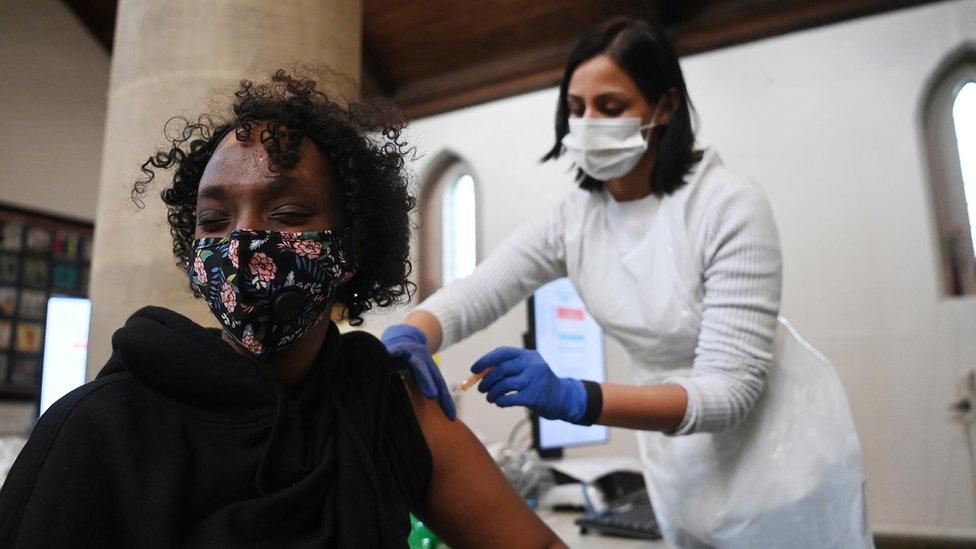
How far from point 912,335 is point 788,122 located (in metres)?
1.57

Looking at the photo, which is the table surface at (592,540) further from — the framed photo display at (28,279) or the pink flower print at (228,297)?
the framed photo display at (28,279)

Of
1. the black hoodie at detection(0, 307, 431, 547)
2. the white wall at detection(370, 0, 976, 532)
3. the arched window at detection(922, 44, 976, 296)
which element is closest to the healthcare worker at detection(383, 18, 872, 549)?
the black hoodie at detection(0, 307, 431, 547)

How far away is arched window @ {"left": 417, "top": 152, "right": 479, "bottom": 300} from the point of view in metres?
6.11

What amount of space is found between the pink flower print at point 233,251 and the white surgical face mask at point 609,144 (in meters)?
0.85

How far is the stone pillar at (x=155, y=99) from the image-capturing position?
68.6 inches

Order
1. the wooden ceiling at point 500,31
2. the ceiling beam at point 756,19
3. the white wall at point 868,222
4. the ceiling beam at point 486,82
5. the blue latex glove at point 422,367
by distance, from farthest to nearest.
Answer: the ceiling beam at point 486,82 → the wooden ceiling at point 500,31 → the ceiling beam at point 756,19 → the white wall at point 868,222 → the blue latex glove at point 422,367

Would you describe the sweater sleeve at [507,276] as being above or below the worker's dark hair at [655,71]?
below

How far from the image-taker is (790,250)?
15.1 ft

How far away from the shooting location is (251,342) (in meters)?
0.93

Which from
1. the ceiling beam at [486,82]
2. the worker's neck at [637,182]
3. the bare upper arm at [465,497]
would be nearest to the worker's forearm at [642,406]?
the bare upper arm at [465,497]

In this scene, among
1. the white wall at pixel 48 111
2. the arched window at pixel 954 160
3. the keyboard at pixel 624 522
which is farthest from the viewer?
the white wall at pixel 48 111

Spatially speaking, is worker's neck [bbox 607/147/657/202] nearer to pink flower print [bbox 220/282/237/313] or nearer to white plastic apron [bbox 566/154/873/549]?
white plastic apron [bbox 566/154/873/549]

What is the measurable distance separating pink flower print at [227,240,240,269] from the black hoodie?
0.10 meters

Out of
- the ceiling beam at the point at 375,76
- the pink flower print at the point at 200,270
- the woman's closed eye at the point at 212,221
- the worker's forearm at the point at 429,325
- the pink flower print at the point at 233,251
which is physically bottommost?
the worker's forearm at the point at 429,325
